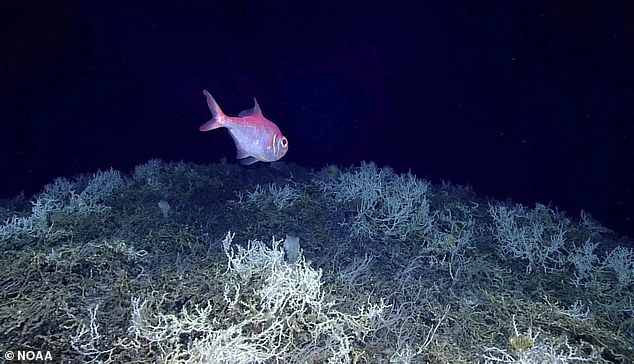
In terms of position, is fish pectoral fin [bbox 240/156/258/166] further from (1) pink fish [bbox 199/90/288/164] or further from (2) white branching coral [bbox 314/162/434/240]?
(2) white branching coral [bbox 314/162/434/240]

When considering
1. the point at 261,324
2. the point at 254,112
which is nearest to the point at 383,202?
the point at 254,112


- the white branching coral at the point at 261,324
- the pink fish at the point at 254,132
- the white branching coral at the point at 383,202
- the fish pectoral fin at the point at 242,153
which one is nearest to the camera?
the white branching coral at the point at 261,324

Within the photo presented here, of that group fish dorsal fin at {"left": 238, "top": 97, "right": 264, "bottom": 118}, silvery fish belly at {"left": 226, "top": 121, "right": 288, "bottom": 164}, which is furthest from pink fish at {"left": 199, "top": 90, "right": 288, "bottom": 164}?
fish dorsal fin at {"left": 238, "top": 97, "right": 264, "bottom": 118}

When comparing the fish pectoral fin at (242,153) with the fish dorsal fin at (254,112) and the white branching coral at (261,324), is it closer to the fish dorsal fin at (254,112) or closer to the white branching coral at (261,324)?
the fish dorsal fin at (254,112)

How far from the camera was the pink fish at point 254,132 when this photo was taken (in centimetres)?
425

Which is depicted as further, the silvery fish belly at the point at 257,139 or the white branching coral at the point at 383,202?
the white branching coral at the point at 383,202

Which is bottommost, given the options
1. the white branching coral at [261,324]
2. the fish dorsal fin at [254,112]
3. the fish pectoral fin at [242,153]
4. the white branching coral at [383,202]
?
the white branching coral at [261,324]

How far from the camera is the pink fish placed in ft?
13.9

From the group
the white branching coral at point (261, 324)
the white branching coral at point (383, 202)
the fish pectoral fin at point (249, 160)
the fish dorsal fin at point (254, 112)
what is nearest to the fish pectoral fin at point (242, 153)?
the fish pectoral fin at point (249, 160)

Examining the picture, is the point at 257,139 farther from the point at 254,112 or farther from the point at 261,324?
the point at 261,324

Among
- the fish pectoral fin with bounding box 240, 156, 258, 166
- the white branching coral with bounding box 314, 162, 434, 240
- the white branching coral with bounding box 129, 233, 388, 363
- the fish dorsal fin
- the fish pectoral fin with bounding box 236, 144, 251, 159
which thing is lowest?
the white branching coral with bounding box 129, 233, 388, 363

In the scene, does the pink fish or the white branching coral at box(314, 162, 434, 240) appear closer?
the pink fish

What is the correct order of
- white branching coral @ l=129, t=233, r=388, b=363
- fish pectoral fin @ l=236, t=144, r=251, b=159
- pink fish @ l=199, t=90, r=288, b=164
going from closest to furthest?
white branching coral @ l=129, t=233, r=388, b=363 < pink fish @ l=199, t=90, r=288, b=164 < fish pectoral fin @ l=236, t=144, r=251, b=159

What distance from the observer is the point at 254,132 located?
4266 millimetres
